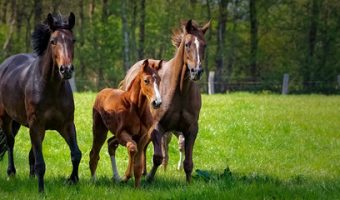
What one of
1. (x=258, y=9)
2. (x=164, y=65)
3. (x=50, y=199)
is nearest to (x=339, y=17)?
(x=258, y=9)

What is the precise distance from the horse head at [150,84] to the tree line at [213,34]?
1217 inches

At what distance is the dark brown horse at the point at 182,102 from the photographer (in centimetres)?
834

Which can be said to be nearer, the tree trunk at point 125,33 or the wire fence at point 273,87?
the wire fence at point 273,87

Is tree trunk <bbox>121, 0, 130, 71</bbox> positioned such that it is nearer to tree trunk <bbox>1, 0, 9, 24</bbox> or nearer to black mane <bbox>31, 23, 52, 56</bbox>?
tree trunk <bbox>1, 0, 9, 24</bbox>

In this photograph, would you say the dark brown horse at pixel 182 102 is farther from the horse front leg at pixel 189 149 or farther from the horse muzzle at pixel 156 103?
the horse muzzle at pixel 156 103

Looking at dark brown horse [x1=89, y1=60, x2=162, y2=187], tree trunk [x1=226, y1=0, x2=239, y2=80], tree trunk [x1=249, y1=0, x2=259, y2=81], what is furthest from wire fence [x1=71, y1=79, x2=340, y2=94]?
dark brown horse [x1=89, y1=60, x2=162, y2=187]

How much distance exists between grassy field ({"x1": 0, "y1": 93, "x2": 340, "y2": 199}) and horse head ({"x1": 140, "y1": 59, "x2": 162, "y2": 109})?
3.89 feet

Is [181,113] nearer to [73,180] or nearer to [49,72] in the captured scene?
[73,180]

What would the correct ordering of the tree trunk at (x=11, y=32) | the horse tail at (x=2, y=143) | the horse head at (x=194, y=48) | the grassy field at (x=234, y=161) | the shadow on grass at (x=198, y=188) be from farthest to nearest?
the tree trunk at (x=11, y=32)
the horse tail at (x=2, y=143)
the horse head at (x=194, y=48)
the grassy field at (x=234, y=161)
the shadow on grass at (x=198, y=188)

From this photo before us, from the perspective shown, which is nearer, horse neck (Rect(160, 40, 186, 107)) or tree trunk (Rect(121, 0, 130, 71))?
horse neck (Rect(160, 40, 186, 107))

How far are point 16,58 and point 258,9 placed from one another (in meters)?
35.5

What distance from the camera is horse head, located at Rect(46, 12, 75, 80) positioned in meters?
6.95

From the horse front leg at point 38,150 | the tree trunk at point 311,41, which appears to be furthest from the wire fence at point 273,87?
the horse front leg at point 38,150

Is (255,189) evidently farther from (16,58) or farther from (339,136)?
(339,136)
